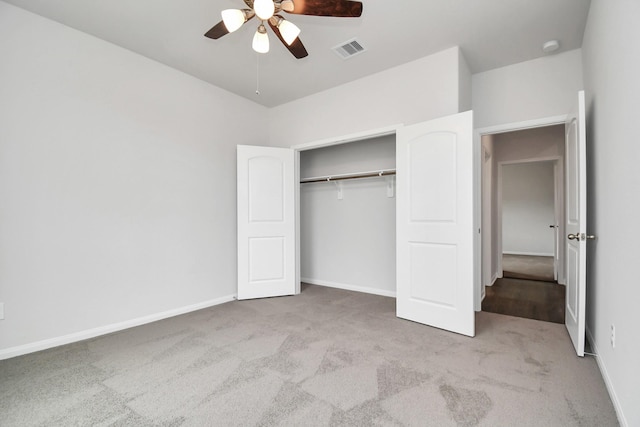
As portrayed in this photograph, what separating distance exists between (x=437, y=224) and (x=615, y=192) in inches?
50.9

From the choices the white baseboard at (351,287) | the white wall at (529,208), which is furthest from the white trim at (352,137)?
the white wall at (529,208)

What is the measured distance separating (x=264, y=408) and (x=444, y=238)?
6.80 ft

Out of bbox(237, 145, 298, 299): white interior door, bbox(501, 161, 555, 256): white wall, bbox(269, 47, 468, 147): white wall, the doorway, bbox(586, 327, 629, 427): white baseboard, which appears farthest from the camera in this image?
bbox(501, 161, 555, 256): white wall

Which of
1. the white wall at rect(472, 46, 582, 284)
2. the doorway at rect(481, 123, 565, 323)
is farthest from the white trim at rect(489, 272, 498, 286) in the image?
the white wall at rect(472, 46, 582, 284)

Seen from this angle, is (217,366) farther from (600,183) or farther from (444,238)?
(600,183)

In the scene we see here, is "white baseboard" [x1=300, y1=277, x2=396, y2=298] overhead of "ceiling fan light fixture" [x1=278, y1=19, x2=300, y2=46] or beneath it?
beneath

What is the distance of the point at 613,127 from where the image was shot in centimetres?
178

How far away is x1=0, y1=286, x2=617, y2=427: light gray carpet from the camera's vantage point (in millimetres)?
1626

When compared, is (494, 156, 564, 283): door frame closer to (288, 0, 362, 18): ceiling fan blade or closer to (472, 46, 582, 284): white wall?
(472, 46, 582, 284): white wall

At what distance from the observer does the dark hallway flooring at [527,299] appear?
10.8 ft

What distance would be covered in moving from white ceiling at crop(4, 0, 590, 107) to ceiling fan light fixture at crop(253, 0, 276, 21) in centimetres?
78

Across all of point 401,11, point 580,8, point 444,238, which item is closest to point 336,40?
point 401,11

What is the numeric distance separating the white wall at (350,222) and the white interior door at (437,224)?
2.79ft

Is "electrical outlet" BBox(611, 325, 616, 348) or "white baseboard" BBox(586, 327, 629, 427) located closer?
"white baseboard" BBox(586, 327, 629, 427)
